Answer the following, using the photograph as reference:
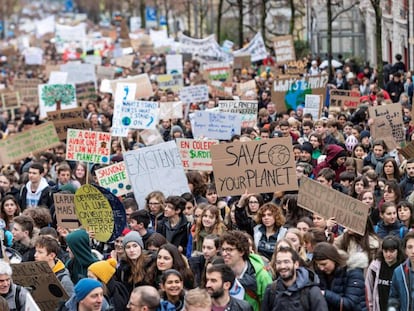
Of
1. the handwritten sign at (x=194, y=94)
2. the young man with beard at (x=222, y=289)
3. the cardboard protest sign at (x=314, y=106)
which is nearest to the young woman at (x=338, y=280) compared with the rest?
the young man with beard at (x=222, y=289)

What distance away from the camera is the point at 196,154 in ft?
59.7

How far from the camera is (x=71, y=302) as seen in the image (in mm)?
9703

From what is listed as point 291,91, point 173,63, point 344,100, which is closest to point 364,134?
point 344,100

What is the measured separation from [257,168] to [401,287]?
16.5ft

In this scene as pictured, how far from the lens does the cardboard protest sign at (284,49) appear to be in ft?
115

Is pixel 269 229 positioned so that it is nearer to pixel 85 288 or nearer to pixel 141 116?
pixel 85 288

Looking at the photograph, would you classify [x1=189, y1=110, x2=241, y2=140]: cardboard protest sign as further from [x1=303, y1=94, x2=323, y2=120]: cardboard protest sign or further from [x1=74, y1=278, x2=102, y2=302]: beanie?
[x1=74, y1=278, x2=102, y2=302]: beanie

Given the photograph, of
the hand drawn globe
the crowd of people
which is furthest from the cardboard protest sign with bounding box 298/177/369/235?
the hand drawn globe

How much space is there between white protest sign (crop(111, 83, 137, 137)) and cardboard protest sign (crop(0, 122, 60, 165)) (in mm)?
1118

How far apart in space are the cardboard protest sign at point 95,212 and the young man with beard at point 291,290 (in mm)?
3704

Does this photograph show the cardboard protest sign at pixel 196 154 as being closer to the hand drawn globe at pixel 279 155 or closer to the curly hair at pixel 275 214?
the hand drawn globe at pixel 279 155

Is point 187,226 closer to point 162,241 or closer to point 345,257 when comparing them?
point 162,241

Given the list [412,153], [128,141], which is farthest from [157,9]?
[412,153]

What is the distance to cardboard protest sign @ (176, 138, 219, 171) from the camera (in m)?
18.1
